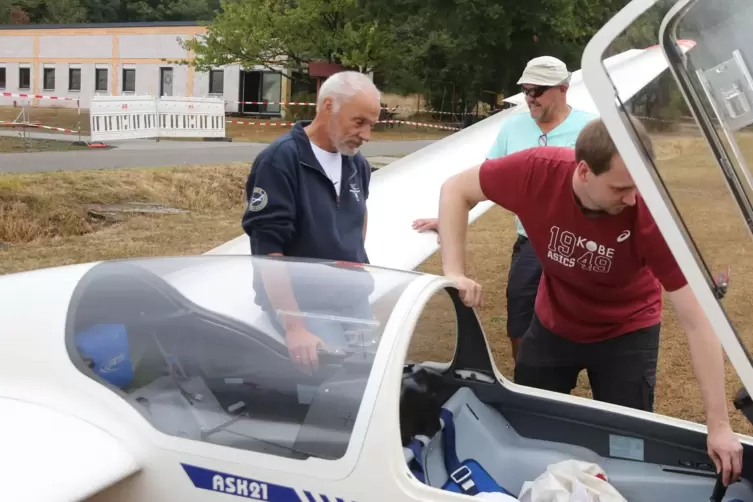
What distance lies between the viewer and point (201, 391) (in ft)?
6.77

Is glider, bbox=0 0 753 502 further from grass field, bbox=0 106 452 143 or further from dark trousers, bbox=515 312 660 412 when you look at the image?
grass field, bbox=0 106 452 143

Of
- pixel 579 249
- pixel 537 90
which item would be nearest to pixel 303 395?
pixel 579 249

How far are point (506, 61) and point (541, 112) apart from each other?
→ 26.8m

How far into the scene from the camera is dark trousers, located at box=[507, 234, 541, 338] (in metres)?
3.53

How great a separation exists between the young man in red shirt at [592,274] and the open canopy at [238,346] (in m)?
0.45

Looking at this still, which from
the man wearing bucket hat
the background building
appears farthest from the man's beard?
the background building

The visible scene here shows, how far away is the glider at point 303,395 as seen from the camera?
5.72 feet

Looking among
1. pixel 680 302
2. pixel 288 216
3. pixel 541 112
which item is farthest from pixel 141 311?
pixel 541 112

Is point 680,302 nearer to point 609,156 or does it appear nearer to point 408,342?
point 609,156

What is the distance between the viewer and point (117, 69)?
37.5m

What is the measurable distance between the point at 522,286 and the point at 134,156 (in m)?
10.8

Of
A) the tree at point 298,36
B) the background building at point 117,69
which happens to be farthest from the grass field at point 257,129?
the background building at point 117,69

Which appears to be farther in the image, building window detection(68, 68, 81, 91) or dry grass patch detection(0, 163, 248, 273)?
building window detection(68, 68, 81, 91)

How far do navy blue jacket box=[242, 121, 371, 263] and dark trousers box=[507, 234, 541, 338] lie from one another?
40.0 inches
